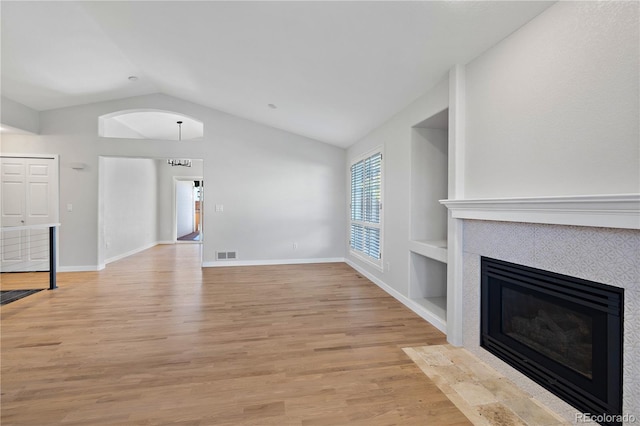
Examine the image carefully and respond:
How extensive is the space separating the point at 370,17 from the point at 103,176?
5909mm

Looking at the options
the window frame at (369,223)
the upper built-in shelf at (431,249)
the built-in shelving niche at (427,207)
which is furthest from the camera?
the window frame at (369,223)

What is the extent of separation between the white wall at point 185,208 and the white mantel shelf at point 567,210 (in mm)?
10372

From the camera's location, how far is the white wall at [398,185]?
11.2 feet

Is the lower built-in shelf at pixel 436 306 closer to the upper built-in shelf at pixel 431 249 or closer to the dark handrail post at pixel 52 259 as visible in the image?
the upper built-in shelf at pixel 431 249

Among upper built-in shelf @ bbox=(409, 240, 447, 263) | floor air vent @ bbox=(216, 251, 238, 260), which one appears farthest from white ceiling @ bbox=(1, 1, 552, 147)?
floor air vent @ bbox=(216, 251, 238, 260)

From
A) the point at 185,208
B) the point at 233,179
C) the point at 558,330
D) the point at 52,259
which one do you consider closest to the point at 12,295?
the point at 52,259

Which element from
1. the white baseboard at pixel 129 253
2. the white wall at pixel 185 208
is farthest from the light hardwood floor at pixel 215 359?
the white wall at pixel 185 208

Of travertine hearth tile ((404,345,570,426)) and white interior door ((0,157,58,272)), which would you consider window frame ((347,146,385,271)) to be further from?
white interior door ((0,157,58,272))

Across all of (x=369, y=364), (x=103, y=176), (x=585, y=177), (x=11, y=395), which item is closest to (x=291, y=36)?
(x=585, y=177)

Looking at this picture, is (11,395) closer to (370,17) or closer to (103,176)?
(370,17)

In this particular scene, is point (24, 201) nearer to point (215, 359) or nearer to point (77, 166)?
point (77, 166)

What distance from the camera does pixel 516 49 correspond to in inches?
79.4

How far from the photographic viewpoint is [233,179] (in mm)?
6016

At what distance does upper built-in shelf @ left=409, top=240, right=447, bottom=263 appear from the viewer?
288 cm
